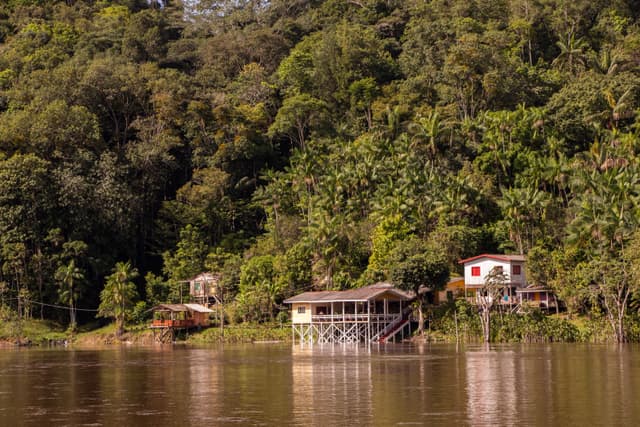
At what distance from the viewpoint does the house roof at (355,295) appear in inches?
2704

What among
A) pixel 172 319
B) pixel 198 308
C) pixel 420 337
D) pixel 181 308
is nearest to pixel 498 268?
pixel 420 337

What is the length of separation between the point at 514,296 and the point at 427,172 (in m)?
17.4

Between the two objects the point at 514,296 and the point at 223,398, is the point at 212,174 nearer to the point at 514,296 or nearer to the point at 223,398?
the point at 514,296

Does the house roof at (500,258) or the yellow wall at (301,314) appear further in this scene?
the house roof at (500,258)

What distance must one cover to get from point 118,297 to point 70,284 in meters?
6.56

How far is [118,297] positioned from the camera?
84.1 m

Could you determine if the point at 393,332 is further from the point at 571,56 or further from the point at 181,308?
the point at 571,56

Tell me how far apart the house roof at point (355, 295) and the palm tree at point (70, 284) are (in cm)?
2659

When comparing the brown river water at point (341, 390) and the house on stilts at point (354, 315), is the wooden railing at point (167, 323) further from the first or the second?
the brown river water at point (341, 390)

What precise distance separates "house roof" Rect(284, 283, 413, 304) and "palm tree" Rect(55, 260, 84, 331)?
87.2ft

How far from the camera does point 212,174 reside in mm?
96125

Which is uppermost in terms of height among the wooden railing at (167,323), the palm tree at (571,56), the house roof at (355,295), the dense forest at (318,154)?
the palm tree at (571,56)

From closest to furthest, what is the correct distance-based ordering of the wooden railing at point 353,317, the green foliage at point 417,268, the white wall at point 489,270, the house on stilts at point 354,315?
1. the green foliage at point 417,268
2. the wooden railing at point 353,317
3. the house on stilts at point 354,315
4. the white wall at point 489,270

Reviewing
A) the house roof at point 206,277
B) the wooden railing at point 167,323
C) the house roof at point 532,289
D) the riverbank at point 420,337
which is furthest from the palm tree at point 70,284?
the house roof at point 532,289
